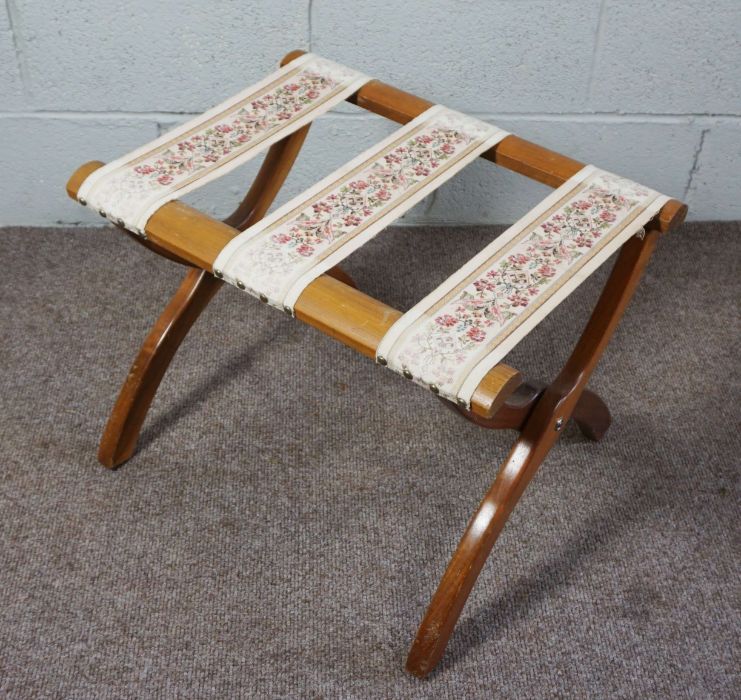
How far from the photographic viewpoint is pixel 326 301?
1.21m

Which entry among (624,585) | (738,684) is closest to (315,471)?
(624,585)

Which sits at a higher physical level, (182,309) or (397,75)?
(397,75)

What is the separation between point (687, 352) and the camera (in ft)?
6.22

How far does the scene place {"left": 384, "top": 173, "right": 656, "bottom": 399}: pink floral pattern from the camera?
1152mm

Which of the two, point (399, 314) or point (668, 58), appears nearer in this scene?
point (399, 314)

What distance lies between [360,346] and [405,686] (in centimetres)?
48

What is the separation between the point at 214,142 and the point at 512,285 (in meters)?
0.46

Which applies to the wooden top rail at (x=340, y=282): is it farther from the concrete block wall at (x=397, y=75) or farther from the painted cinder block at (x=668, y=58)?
the painted cinder block at (x=668, y=58)

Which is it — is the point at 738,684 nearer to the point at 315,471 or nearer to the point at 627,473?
the point at 627,473

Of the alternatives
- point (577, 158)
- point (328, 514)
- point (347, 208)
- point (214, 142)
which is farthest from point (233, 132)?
point (577, 158)

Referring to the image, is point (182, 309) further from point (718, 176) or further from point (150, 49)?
point (718, 176)

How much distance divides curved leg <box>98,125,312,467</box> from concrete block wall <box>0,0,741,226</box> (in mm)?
477

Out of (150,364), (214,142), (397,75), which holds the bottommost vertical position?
(150,364)

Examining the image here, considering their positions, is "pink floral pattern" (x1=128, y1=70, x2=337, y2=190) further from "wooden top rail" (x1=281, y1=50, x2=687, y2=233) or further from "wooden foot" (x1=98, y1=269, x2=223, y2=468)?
"wooden foot" (x1=98, y1=269, x2=223, y2=468)
